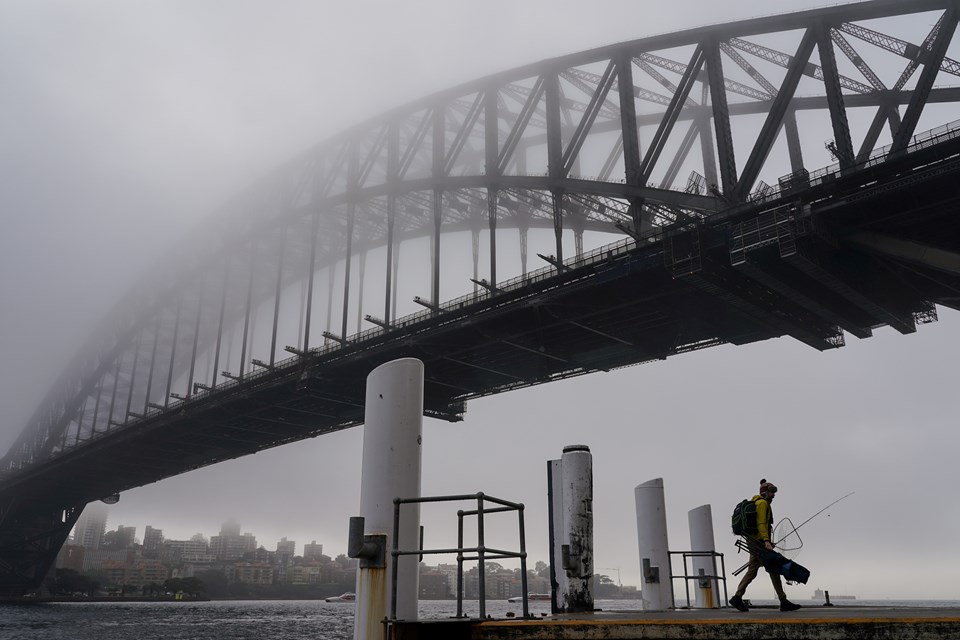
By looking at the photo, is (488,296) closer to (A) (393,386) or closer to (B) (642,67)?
(B) (642,67)

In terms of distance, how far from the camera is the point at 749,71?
37.0 m

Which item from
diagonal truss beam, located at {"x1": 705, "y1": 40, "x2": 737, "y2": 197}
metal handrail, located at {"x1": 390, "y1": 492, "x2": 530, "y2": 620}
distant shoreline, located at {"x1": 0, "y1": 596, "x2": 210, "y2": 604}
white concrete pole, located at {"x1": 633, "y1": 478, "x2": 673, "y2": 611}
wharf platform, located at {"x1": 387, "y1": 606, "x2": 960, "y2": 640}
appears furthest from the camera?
distant shoreline, located at {"x1": 0, "y1": 596, "x2": 210, "y2": 604}

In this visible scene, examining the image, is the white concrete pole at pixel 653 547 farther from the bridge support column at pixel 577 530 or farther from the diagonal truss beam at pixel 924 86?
the diagonal truss beam at pixel 924 86

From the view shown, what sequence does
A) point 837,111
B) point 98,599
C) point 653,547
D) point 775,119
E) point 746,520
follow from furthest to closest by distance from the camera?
point 98,599 < point 775,119 < point 837,111 < point 653,547 < point 746,520

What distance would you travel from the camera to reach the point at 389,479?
26.8ft

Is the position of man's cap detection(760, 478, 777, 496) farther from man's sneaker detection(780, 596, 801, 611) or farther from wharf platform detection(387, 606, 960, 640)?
wharf platform detection(387, 606, 960, 640)

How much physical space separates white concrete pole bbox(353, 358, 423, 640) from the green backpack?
4470 millimetres

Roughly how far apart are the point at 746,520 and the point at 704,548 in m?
8.76

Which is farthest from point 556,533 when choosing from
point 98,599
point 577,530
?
point 98,599

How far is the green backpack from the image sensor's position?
1034 cm

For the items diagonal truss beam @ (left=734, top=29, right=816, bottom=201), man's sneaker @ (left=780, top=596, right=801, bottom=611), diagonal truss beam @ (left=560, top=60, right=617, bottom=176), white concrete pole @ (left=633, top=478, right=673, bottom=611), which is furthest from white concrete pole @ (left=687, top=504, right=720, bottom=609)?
diagonal truss beam @ (left=560, top=60, right=617, bottom=176)

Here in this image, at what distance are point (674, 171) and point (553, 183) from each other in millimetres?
6596

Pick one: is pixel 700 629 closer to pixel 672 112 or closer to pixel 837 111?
pixel 837 111

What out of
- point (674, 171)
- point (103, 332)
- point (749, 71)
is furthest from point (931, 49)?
point (103, 332)
